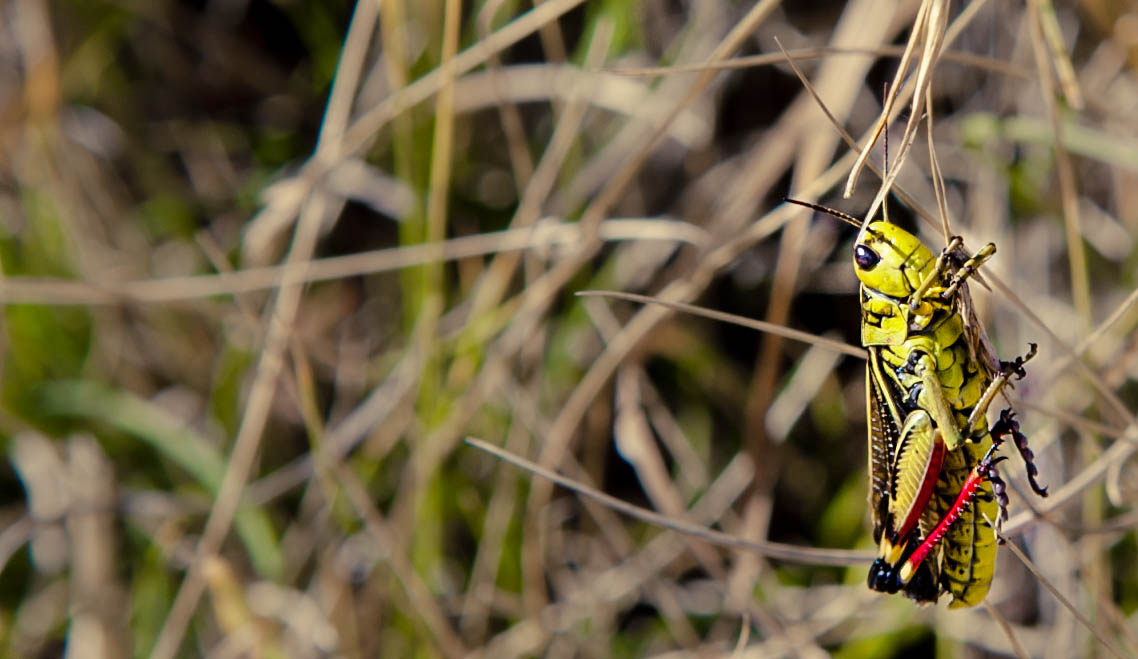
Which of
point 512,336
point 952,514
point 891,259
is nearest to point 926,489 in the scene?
point 952,514

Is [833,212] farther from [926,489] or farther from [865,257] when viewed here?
[926,489]

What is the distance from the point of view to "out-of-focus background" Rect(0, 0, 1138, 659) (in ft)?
4.21

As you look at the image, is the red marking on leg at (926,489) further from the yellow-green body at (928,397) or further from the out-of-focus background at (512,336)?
the out-of-focus background at (512,336)

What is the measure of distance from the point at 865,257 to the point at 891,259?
20mm

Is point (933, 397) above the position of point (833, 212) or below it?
below

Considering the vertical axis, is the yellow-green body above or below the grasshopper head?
below

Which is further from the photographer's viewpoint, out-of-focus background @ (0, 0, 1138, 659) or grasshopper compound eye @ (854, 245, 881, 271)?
out-of-focus background @ (0, 0, 1138, 659)

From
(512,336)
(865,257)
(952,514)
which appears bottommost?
(512,336)

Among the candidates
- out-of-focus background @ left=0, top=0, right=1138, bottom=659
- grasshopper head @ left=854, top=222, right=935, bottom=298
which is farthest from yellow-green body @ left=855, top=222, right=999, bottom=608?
out-of-focus background @ left=0, top=0, right=1138, bottom=659

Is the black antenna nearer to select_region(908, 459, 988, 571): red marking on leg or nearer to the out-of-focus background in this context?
select_region(908, 459, 988, 571): red marking on leg

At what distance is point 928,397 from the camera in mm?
754

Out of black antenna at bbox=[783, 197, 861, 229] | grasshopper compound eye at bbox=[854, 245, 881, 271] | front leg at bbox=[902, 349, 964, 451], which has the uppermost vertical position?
black antenna at bbox=[783, 197, 861, 229]

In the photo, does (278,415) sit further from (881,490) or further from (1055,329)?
(1055,329)

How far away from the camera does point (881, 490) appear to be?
83 centimetres
